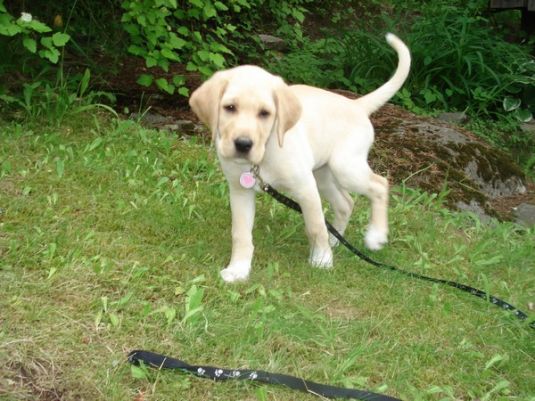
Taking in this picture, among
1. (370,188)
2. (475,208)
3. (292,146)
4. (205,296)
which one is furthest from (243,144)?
(475,208)

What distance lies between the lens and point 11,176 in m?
4.49

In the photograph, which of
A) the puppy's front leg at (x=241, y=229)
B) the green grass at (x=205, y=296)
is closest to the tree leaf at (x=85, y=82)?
the green grass at (x=205, y=296)

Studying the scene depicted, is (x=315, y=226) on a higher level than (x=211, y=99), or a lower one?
lower

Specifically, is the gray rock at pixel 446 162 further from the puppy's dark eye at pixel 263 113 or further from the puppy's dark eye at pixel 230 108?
the puppy's dark eye at pixel 230 108

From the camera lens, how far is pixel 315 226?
12.8 ft

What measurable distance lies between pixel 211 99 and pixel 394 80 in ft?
4.88

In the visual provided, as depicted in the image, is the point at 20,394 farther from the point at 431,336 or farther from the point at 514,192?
the point at 514,192

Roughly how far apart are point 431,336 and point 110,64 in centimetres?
479

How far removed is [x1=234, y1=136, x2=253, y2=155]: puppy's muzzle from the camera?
328 cm

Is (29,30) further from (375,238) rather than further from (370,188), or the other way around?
(375,238)

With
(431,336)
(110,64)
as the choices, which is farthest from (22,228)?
(110,64)

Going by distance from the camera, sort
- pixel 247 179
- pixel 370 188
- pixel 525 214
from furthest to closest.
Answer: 1. pixel 525 214
2. pixel 370 188
3. pixel 247 179

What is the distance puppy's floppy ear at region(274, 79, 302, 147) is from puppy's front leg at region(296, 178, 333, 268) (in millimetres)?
393

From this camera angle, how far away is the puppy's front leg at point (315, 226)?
12.4ft
